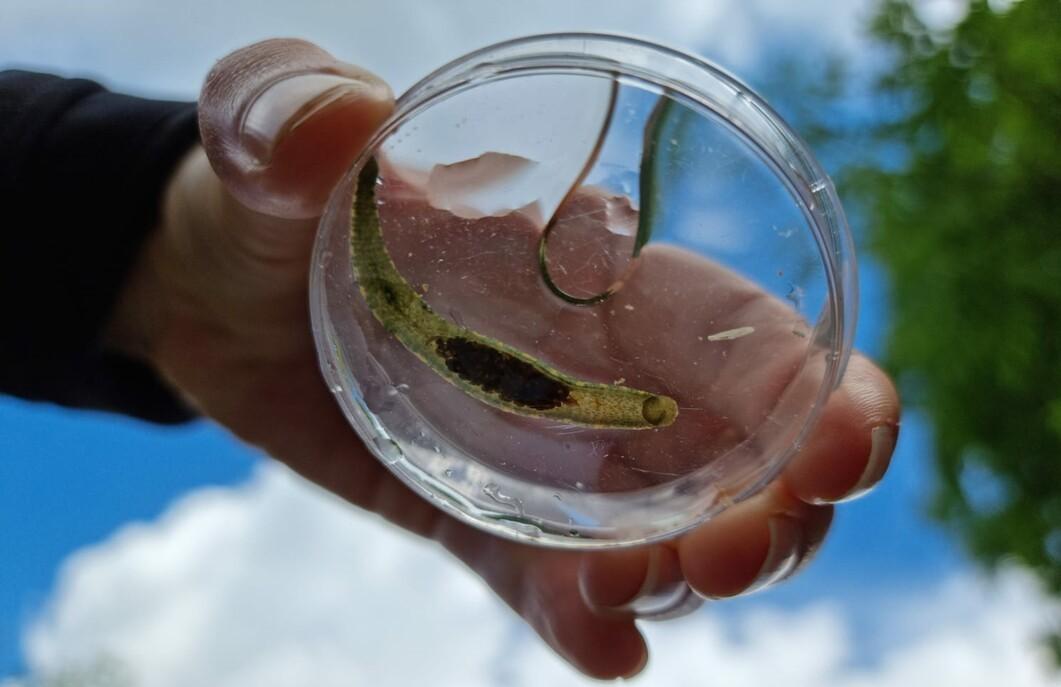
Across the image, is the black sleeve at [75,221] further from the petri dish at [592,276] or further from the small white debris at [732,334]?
the small white debris at [732,334]

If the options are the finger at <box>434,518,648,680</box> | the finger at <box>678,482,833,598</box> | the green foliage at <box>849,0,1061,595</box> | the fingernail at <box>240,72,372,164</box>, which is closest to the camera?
the fingernail at <box>240,72,372,164</box>

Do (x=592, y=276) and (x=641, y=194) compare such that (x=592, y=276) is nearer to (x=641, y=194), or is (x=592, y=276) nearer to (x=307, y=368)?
(x=641, y=194)

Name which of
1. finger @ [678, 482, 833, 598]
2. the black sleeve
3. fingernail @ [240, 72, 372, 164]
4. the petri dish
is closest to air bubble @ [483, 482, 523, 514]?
the petri dish

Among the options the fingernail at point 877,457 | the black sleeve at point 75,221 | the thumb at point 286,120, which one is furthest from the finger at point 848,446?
the black sleeve at point 75,221

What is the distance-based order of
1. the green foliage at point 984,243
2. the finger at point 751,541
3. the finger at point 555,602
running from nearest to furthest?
the finger at point 751,541 < the finger at point 555,602 < the green foliage at point 984,243

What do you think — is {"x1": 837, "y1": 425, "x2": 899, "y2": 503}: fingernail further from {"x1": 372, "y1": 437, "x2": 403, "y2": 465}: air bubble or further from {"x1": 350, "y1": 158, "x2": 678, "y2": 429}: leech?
{"x1": 372, "y1": 437, "x2": 403, "y2": 465}: air bubble

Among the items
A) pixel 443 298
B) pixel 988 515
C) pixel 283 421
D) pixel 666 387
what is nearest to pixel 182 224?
pixel 283 421

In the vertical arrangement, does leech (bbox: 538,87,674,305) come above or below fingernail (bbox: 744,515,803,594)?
above

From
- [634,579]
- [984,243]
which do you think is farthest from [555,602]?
[984,243]
